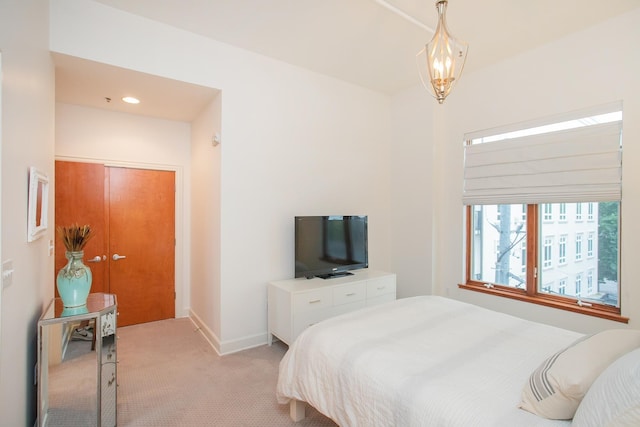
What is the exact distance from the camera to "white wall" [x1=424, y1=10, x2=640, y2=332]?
8.51 ft

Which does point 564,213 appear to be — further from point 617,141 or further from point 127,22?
point 127,22

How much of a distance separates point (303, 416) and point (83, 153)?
140 inches

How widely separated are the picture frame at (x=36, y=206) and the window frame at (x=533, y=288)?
3.83 m

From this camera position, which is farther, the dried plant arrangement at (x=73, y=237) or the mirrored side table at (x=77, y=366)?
the dried plant arrangement at (x=73, y=237)

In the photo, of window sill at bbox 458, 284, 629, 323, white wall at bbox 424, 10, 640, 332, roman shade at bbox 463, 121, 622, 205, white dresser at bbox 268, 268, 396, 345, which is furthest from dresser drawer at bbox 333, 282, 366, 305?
roman shade at bbox 463, 121, 622, 205

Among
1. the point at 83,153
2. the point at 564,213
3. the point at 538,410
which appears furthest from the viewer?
the point at 83,153

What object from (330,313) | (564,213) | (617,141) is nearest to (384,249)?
(330,313)

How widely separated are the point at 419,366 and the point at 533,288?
2.38 meters

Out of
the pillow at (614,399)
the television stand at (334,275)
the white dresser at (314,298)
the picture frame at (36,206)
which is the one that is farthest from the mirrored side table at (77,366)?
the pillow at (614,399)

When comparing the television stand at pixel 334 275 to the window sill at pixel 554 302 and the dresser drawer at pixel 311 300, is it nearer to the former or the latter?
the dresser drawer at pixel 311 300

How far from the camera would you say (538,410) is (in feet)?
3.80

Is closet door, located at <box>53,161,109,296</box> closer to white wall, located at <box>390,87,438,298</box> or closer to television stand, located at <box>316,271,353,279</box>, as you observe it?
television stand, located at <box>316,271,353,279</box>

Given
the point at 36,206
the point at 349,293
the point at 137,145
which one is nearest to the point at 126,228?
the point at 137,145

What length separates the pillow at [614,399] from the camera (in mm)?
877
